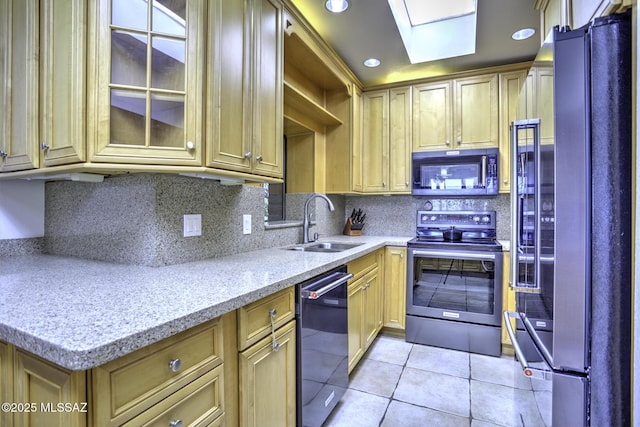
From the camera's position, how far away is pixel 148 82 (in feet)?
4.10

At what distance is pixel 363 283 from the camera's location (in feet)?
7.67

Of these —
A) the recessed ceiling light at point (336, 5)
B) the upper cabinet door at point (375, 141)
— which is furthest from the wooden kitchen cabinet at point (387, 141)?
the recessed ceiling light at point (336, 5)

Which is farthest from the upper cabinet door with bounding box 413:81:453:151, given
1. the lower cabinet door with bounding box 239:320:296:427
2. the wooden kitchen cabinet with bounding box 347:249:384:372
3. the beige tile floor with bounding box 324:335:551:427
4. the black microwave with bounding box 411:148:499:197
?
the lower cabinet door with bounding box 239:320:296:427

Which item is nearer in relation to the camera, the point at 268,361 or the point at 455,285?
the point at 268,361

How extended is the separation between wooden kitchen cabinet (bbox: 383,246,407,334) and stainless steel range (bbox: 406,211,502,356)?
55mm

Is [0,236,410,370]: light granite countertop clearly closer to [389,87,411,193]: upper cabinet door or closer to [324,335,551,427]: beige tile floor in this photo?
[324,335,551,427]: beige tile floor

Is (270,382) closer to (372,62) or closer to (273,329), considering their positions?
(273,329)

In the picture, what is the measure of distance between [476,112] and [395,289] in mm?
1834

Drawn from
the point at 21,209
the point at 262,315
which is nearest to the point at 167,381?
the point at 262,315

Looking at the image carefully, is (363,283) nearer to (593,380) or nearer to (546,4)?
(593,380)

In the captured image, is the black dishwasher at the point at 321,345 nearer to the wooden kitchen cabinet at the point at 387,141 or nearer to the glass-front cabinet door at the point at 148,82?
the glass-front cabinet door at the point at 148,82

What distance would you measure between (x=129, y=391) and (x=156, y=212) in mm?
899

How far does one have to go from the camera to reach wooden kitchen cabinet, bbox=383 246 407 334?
288 centimetres

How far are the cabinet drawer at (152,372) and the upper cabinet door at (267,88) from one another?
0.94m
